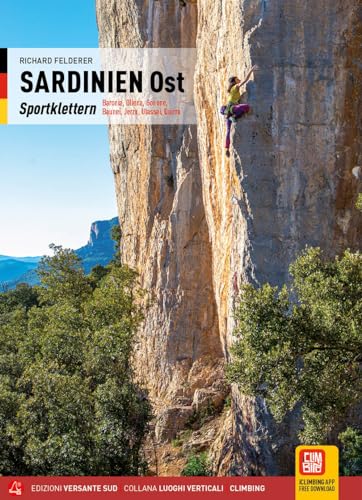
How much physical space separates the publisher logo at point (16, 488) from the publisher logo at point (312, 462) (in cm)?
676

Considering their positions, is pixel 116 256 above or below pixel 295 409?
above

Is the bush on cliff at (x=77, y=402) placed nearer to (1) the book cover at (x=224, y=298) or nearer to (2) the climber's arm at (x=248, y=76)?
(1) the book cover at (x=224, y=298)

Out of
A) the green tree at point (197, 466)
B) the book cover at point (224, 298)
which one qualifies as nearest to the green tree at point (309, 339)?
the book cover at point (224, 298)

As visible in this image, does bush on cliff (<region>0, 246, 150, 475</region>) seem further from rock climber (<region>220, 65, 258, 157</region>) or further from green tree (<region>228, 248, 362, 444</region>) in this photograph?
rock climber (<region>220, 65, 258, 157</region>)

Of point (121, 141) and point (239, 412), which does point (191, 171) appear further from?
point (239, 412)

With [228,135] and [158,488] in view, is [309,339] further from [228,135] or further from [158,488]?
[228,135]

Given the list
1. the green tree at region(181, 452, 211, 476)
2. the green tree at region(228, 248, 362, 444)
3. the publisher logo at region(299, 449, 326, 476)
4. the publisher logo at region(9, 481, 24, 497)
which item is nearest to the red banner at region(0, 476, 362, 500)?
the publisher logo at region(9, 481, 24, 497)

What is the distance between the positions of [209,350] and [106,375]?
8.16 m

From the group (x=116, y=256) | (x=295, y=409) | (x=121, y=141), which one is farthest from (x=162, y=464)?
(x=116, y=256)

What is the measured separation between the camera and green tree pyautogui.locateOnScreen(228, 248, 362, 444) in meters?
13.2

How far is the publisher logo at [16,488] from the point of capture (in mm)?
14801

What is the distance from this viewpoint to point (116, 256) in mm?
59188

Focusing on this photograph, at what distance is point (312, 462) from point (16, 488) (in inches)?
A: 283

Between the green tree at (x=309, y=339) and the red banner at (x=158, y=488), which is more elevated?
the green tree at (x=309, y=339)
